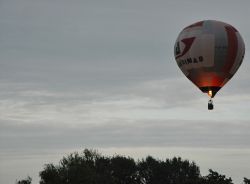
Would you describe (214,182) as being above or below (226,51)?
below

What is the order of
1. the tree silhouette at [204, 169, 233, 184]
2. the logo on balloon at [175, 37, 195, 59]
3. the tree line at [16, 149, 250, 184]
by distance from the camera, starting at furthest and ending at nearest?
the tree line at [16, 149, 250, 184] < the tree silhouette at [204, 169, 233, 184] < the logo on balloon at [175, 37, 195, 59]

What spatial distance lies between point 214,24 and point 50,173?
55.0m

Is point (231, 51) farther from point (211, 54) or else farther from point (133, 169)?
point (133, 169)

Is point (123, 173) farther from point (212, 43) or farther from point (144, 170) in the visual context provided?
point (212, 43)

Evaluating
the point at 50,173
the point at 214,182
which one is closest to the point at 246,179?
the point at 214,182

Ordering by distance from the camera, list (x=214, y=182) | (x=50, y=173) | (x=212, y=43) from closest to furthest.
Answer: (x=212, y=43) → (x=214, y=182) → (x=50, y=173)

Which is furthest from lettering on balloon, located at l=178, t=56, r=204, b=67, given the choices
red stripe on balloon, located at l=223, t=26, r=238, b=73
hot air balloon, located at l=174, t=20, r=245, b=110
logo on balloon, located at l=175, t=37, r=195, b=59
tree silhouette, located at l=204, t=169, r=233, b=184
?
tree silhouette, located at l=204, t=169, r=233, b=184

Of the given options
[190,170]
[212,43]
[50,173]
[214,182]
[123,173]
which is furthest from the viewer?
[190,170]

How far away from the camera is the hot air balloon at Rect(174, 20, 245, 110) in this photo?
78.1m

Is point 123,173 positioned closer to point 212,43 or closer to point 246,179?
point 246,179

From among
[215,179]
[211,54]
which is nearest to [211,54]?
[211,54]

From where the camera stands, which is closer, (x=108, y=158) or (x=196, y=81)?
(x=196, y=81)

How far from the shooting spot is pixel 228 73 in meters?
78.9

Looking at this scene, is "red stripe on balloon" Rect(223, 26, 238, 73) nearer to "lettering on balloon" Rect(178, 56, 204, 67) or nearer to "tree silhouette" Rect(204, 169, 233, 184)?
"lettering on balloon" Rect(178, 56, 204, 67)
